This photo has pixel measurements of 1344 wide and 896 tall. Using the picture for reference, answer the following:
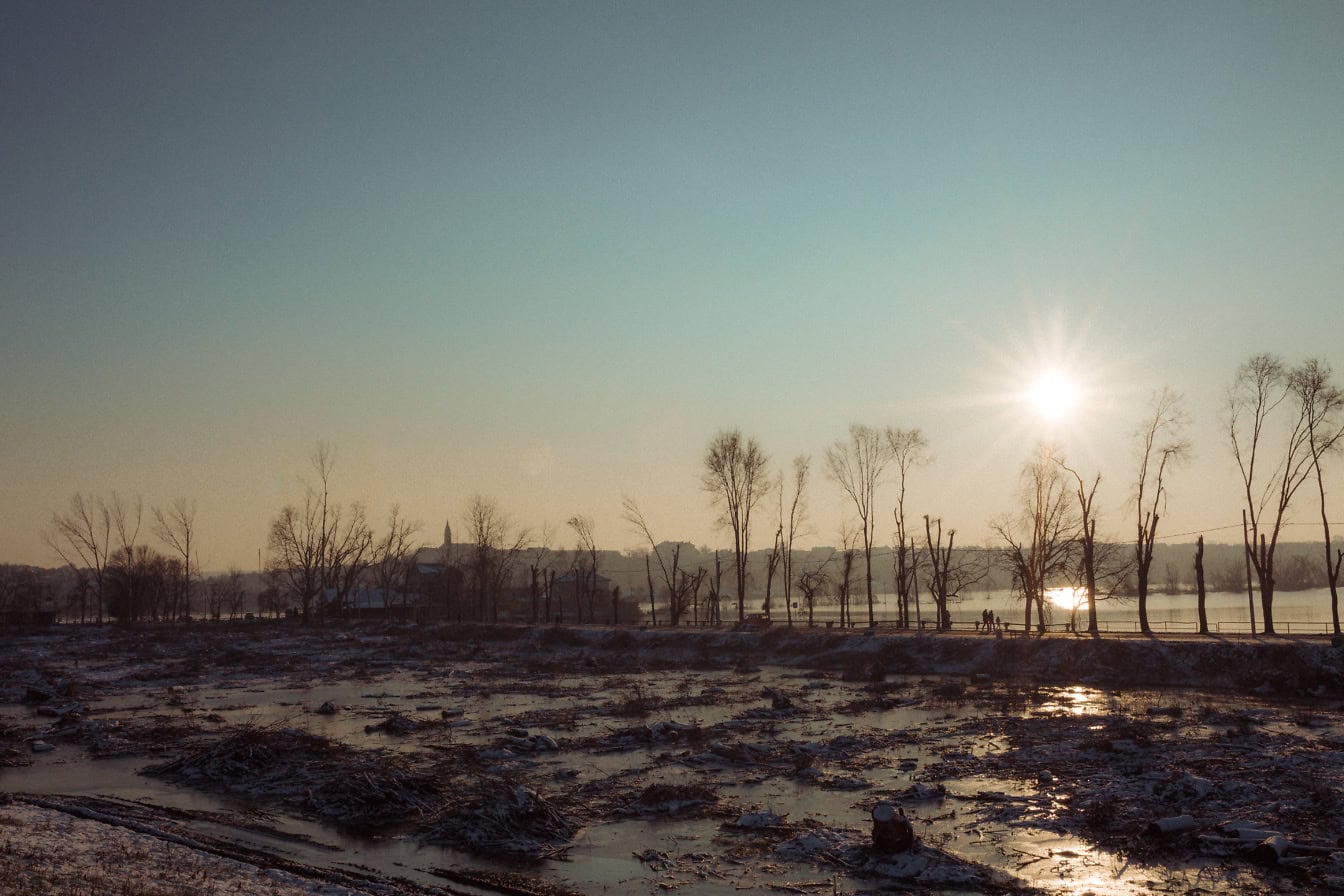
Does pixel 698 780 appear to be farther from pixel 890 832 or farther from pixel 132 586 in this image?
pixel 132 586

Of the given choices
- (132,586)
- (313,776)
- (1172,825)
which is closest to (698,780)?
(313,776)

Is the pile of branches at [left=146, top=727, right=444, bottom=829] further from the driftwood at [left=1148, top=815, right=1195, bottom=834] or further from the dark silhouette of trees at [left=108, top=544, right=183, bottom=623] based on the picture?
the dark silhouette of trees at [left=108, top=544, right=183, bottom=623]

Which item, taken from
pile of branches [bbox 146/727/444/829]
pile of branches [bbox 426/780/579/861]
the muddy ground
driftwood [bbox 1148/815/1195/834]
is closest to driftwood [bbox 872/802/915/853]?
the muddy ground

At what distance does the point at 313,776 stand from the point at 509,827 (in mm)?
7132

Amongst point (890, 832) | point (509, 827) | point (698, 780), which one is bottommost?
point (698, 780)

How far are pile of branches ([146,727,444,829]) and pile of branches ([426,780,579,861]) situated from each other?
1.61 m

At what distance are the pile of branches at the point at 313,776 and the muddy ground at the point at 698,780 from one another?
0.25 feet

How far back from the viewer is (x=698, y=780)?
1962 centimetres

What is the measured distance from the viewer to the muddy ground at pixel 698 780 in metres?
13.1

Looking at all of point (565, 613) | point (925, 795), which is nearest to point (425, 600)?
point (565, 613)

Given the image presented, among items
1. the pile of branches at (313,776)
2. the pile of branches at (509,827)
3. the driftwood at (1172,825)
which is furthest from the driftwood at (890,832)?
the pile of branches at (313,776)

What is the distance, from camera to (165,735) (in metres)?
26.2

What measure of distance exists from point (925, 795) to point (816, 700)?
16278 mm

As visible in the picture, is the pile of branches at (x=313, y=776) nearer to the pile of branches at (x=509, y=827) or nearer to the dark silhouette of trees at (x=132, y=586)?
the pile of branches at (x=509, y=827)
